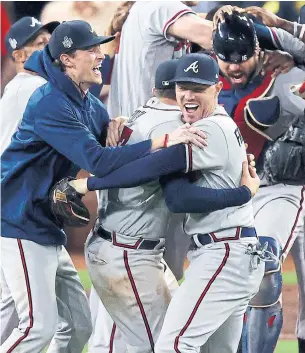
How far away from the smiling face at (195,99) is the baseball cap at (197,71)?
0.03 meters

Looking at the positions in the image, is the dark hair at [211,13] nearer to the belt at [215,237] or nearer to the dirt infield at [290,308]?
the dirt infield at [290,308]

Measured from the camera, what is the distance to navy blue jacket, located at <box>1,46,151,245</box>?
3.21 m

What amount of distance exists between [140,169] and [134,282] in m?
0.47

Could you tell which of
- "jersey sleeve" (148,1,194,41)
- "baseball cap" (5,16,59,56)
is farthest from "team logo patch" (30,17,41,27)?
"jersey sleeve" (148,1,194,41)

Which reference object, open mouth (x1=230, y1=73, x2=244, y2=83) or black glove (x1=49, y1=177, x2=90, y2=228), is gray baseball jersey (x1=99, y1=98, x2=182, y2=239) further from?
open mouth (x1=230, y1=73, x2=244, y2=83)

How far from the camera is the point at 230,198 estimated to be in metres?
3.07

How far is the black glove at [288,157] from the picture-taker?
4008mm

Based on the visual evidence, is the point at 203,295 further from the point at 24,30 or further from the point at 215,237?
the point at 24,30

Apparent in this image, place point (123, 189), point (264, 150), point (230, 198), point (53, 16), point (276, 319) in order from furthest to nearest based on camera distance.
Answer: point (53, 16), point (264, 150), point (276, 319), point (123, 189), point (230, 198)

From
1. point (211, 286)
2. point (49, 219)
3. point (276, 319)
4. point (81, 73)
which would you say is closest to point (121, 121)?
point (81, 73)

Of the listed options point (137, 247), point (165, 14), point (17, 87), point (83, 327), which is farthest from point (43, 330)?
point (165, 14)

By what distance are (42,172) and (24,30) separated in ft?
3.89

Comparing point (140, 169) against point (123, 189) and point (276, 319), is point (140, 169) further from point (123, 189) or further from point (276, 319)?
point (276, 319)

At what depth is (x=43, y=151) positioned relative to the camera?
3.35 metres
